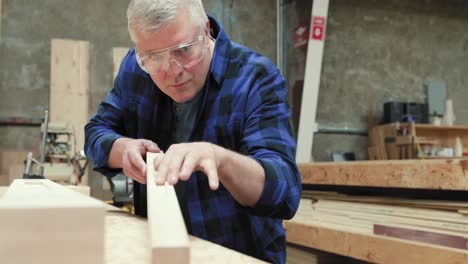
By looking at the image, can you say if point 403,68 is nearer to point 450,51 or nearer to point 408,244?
point 450,51

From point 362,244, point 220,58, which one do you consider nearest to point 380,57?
point 362,244

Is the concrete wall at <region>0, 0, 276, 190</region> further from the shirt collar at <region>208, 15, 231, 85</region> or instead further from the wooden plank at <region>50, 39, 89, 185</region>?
the shirt collar at <region>208, 15, 231, 85</region>

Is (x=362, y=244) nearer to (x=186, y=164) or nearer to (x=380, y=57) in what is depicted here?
(x=186, y=164)

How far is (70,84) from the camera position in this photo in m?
5.67

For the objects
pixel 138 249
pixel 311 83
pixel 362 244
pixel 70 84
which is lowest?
pixel 362 244

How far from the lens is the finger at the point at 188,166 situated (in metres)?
1.10

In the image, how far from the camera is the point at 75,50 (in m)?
5.76

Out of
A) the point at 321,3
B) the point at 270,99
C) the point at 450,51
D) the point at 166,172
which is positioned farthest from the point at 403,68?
the point at 166,172

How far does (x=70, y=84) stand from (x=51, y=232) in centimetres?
519

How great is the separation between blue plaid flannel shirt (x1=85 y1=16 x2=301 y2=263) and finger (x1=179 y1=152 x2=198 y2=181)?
1.31 ft

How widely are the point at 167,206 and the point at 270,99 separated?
0.86 meters

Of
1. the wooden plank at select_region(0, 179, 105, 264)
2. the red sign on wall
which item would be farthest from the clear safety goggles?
the red sign on wall

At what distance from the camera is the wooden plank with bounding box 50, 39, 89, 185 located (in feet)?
18.1

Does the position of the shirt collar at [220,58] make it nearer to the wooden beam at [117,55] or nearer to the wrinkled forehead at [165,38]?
the wrinkled forehead at [165,38]
